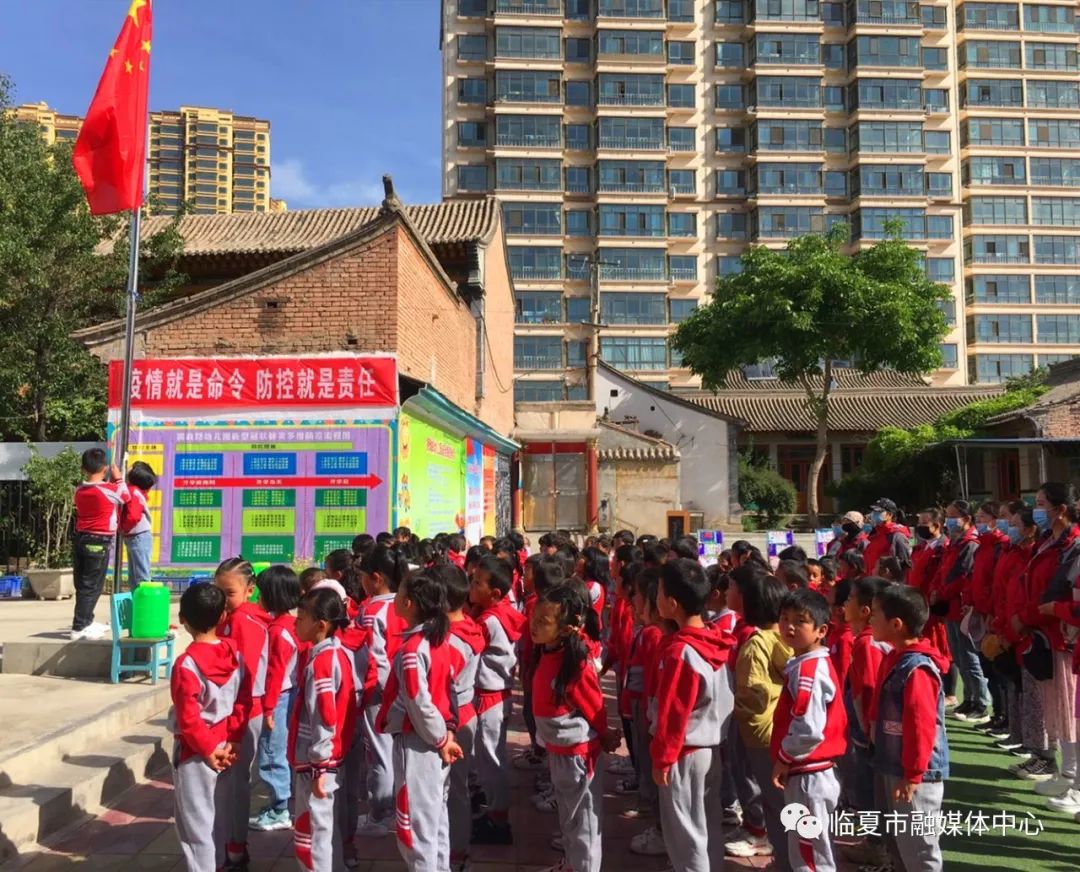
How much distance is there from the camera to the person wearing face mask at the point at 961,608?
675 cm

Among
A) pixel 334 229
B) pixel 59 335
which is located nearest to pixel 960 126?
pixel 334 229

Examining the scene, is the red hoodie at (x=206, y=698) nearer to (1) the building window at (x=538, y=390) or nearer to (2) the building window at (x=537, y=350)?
(1) the building window at (x=538, y=390)

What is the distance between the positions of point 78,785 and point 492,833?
7.41 ft

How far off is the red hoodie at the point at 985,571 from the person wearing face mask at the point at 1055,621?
3.12 feet

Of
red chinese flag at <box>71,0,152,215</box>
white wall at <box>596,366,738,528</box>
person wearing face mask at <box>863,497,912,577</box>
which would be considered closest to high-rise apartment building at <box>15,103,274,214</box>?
white wall at <box>596,366,738,528</box>

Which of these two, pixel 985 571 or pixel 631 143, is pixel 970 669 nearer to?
pixel 985 571

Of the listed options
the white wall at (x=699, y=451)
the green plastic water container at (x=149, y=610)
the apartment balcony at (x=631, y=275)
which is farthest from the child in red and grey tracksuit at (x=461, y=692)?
the apartment balcony at (x=631, y=275)

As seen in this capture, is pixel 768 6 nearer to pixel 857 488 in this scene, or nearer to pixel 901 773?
pixel 857 488

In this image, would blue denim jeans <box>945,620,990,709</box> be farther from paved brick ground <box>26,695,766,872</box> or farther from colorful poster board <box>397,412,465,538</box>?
colorful poster board <box>397,412,465,538</box>

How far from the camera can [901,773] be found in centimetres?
352

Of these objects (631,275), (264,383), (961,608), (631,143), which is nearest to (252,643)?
(961,608)

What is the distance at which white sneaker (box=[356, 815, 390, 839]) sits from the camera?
4.57 metres

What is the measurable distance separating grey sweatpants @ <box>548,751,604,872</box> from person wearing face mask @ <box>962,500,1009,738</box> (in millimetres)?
3805

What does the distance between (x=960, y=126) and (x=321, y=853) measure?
169ft
